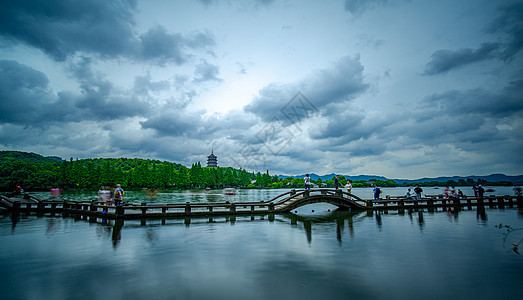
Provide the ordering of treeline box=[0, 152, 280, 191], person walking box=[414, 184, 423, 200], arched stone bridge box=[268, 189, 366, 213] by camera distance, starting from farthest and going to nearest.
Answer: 1. treeline box=[0, 152, 280, 191]
2. person walking box=[414, 184, 423, 200]
3. arched stone bridge box=[268, 189, 366, 213]

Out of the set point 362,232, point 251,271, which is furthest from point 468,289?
point 362,232

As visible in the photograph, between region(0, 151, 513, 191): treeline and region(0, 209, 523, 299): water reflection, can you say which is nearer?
region(0, 209, 523, 299): water reflection

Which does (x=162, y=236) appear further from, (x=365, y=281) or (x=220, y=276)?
(x=365, y=281)

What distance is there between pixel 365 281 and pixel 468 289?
241cm

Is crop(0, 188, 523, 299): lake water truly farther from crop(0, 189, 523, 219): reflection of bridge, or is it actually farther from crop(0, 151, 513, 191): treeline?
crop(0, 151, 513, 191): treeline

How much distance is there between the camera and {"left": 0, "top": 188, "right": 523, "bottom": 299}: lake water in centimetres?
591

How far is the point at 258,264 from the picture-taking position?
7984 mm

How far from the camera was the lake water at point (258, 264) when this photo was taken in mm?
5910

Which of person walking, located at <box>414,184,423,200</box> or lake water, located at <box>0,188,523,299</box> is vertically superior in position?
person walking, located at <box>414,184,423,200</box>

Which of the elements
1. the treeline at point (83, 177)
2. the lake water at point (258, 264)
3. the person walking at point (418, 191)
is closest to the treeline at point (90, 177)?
the treeline at point (83, 177)

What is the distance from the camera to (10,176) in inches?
2945

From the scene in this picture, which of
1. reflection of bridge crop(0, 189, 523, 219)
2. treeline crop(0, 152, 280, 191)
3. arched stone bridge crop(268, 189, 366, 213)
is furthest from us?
treeline crop(0, 152, 280, 191)

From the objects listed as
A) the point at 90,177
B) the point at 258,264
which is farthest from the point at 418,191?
the point at 90,177

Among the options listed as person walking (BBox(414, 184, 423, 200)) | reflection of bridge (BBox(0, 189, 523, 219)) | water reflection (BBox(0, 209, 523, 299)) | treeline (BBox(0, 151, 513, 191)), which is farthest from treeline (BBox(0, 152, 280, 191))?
person walking (BBox(414, 184, 423, 200))
